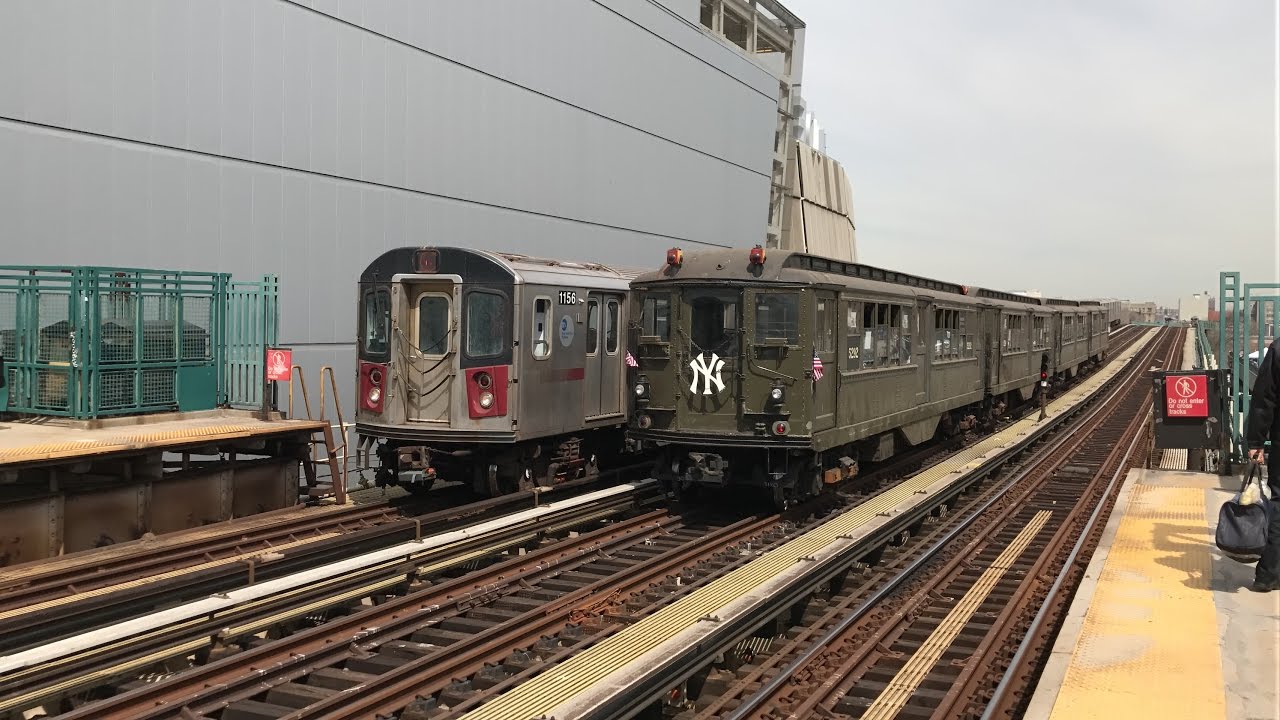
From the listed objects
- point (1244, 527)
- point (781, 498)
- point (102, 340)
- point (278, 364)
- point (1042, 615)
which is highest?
point (102, 340)

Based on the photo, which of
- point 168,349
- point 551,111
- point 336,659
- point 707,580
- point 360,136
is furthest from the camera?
point 551,111

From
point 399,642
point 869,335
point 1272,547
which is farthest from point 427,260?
point 1272,547

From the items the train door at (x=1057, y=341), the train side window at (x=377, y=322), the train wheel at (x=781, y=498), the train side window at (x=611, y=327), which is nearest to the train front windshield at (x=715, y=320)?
the train wheel at (x=781, y=498)

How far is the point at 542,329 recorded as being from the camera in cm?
1241

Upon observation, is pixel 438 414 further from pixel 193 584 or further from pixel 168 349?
pixel 193 584

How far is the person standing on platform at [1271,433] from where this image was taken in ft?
25.5

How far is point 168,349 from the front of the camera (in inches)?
493

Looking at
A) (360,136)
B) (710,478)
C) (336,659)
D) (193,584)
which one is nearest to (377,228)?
(360,136)

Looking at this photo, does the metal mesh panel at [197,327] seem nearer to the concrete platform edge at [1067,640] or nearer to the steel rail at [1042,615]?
the steel rail at [1042,615]

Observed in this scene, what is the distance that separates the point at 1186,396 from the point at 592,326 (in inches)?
319

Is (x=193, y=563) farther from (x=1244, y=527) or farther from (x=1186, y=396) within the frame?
(x=1186, y=396)

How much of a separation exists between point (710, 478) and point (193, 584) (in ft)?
18.3

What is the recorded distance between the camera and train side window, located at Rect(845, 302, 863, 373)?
12.0 m

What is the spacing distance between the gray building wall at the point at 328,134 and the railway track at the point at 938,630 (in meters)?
10.3
